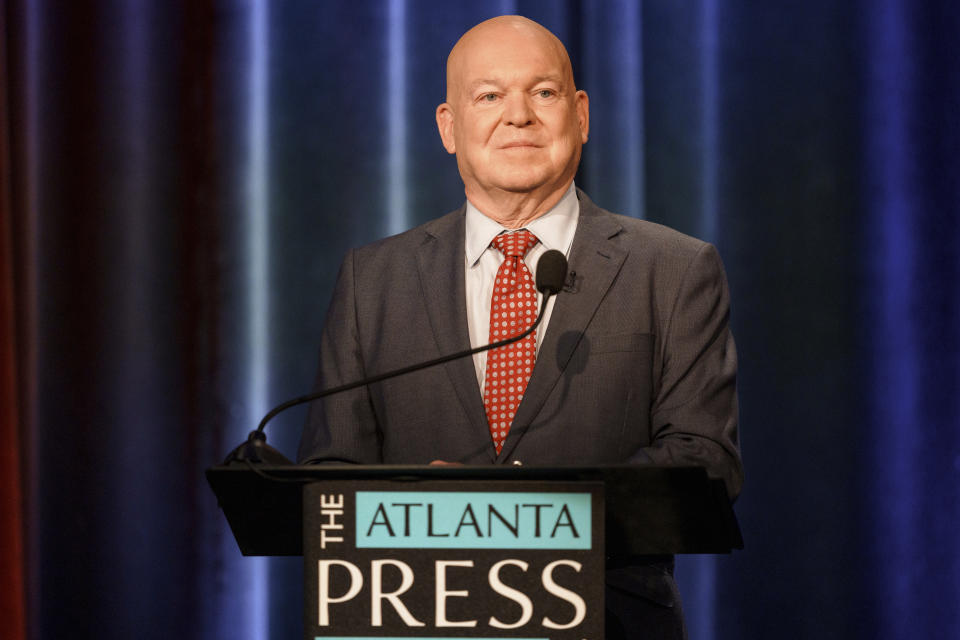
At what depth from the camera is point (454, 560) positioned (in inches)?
44.3

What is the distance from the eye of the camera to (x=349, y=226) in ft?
8.38

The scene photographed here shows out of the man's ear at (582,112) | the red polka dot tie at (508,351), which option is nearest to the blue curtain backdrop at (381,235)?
the man's ear at (582,112)

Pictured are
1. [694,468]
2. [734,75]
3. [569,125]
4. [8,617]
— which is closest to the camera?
[694,468]

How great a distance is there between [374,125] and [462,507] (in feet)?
5.18

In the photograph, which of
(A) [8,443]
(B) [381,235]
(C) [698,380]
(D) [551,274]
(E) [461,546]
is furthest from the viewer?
(B) [381,235]

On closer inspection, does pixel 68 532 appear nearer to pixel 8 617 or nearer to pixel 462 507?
pixel 8 617

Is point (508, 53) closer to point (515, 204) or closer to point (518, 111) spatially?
point (518, 111)

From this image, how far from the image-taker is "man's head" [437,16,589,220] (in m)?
1.77

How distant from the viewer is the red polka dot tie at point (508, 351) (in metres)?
1.67

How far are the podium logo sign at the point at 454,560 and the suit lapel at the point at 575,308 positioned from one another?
0.50 metres

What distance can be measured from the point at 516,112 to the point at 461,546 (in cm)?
85

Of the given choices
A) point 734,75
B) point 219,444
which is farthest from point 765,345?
point 219,444

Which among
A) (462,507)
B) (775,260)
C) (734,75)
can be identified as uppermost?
(734,75)

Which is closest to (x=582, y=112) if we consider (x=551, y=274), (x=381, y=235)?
(x=551, y=274)
